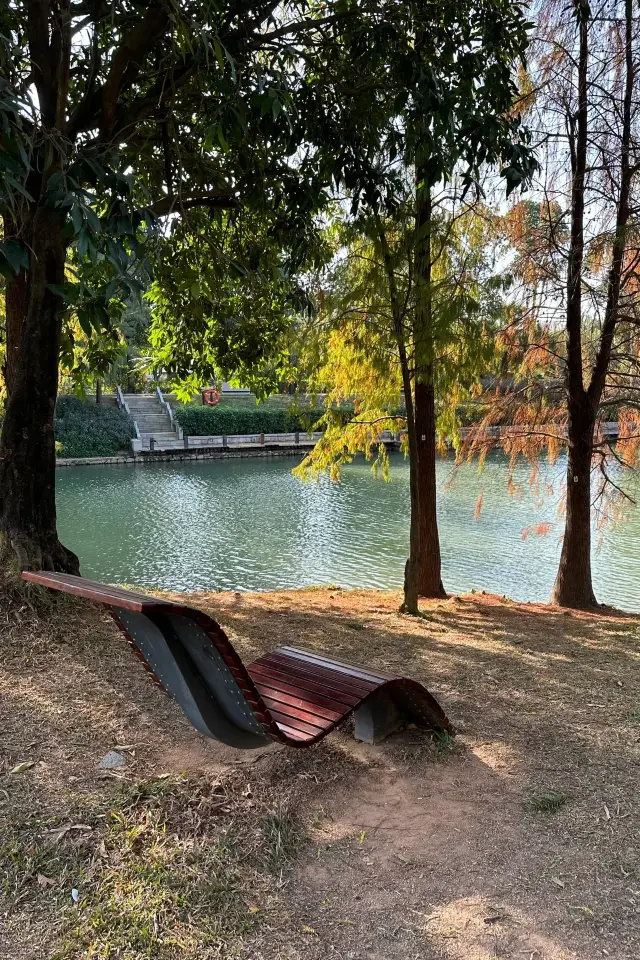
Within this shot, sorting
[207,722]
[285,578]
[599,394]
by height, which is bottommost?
[285,578]

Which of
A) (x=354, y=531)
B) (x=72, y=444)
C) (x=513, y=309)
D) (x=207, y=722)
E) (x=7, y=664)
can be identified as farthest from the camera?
(x=72, y=444)

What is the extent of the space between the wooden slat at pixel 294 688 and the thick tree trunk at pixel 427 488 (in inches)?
196

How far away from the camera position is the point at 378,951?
2.10 m

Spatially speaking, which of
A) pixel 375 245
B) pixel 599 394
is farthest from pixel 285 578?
pixel 375 245

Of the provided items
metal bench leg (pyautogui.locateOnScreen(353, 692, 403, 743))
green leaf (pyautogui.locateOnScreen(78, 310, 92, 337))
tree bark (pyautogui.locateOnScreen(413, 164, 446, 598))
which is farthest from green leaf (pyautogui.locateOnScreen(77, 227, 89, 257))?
tree bark (pyautogui.locateOnScreen(413, 164, 446, 598))

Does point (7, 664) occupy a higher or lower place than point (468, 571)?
higher

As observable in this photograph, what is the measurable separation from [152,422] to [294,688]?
32.5m

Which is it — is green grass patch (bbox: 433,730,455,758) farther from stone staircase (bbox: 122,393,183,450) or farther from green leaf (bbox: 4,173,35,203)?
stone staircase (bbox: 122,393,183,450)

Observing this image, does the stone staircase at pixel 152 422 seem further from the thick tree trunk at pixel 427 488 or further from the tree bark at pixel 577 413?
the tree bark at pixel 577 413

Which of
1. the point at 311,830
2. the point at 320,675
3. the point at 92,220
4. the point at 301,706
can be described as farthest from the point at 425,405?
the point at 311,830

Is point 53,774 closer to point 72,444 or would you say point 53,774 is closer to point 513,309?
point 513,309

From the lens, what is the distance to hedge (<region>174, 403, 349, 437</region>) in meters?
34.4

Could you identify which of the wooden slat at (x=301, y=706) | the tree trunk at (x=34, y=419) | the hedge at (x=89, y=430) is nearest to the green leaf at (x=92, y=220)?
the tree trunk at (x=34, y=419)

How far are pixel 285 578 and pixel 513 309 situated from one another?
6797 millimetres
